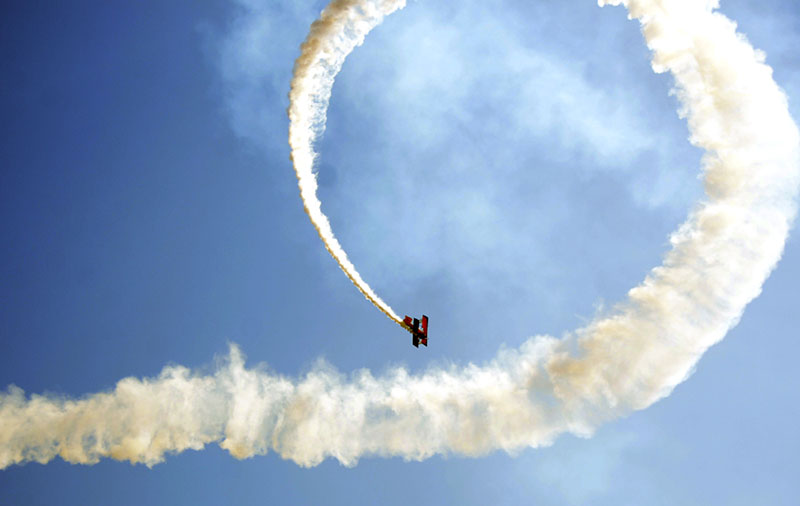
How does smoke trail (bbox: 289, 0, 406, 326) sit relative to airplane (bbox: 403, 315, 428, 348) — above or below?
above

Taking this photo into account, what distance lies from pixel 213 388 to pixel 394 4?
3921cm

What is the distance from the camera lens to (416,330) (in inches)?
2440

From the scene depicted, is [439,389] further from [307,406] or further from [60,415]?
[60,415]

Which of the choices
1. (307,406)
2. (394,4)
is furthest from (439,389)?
(394,4)

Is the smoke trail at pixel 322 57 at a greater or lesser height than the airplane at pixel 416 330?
greater

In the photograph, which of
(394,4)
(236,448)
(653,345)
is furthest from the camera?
(236,448)

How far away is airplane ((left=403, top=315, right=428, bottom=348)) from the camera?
202 feet

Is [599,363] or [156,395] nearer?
[599,363]

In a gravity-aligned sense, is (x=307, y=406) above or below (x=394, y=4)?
below

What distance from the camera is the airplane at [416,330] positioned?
202 ft

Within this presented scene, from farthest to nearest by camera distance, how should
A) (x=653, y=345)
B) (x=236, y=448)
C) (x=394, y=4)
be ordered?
1. (x=236, y=448)
2. (x=653, y=345)
3. (x=394, y=4)

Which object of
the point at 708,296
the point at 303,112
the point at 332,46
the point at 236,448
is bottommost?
the point at 236,448

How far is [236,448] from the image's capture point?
216 ft

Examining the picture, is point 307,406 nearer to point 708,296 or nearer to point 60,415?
point 60,415
